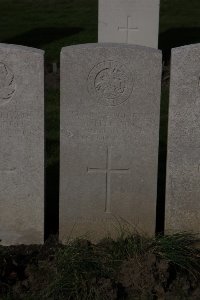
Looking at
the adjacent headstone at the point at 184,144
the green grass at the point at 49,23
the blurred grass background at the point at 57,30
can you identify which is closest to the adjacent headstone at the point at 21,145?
the adjacent headstone at the point at 184,144

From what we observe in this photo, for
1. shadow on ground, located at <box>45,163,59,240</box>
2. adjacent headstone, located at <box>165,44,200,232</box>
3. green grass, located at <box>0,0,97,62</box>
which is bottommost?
shadow on ground, located at <box>45,163,59,240</box>

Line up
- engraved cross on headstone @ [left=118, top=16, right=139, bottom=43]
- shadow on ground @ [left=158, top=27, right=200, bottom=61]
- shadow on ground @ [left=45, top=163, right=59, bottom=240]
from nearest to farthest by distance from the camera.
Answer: shadow on ground @ [left=45, top=163, right=59, bottom=240], engraved cross on headstone @ [left=118, top=16, right=139, bottom=43], shadow on ground @ [left=158, top=27, right=200, bottom=61]

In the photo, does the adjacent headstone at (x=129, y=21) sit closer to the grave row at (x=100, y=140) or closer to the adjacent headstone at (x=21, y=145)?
the grave row at (x=100, y=140)

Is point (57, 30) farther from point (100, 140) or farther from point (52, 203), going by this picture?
point (100, 140)

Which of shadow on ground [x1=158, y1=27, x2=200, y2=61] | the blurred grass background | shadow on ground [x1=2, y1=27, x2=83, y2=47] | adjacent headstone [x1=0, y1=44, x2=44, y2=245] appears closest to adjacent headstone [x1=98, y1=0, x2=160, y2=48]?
the blurred grass background

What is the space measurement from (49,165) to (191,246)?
99.1 inches

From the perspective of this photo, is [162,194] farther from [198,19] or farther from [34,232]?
[198,19]

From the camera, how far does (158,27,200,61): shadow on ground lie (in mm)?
15033

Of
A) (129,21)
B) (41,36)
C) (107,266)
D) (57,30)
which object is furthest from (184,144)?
(57,30)

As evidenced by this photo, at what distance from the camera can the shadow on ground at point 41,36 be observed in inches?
597

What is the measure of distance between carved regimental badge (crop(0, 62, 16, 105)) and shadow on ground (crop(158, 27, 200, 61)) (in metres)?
8.81

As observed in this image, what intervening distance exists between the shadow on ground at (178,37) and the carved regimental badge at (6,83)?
8.81m

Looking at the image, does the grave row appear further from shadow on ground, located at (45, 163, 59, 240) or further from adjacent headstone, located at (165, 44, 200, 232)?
shadow on ground, located at (45, 163, 59, 240)

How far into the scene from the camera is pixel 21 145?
19.4 ft
